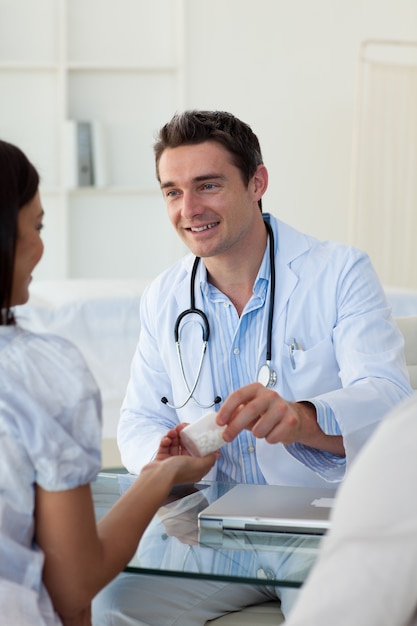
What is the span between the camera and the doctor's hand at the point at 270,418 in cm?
157

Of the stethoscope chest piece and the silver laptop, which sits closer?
the silver laptop

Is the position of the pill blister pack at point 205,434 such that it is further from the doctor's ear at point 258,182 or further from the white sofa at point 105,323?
the white sofa at point 105,323

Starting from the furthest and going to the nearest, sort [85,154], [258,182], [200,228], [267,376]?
[85,154]
[258,182]
[200,228]
[267,376]

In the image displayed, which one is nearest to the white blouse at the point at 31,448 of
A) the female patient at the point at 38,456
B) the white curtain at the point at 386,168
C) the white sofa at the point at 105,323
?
the female patient at the point at 38,456

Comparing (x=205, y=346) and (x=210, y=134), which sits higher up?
(x=210, y=134)

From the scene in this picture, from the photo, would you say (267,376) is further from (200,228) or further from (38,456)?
(38,456)

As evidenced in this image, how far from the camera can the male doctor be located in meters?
1.92

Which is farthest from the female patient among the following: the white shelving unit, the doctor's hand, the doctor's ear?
the white shelving unit

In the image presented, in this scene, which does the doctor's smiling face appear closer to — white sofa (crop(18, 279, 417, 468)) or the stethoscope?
the stethoscope

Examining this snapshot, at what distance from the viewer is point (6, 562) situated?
1.13m

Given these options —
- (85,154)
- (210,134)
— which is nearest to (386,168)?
(85,154)

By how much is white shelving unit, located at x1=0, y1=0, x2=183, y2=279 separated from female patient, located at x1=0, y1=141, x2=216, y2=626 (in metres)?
4.46

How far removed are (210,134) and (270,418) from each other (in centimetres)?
83

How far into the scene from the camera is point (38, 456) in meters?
1.12
